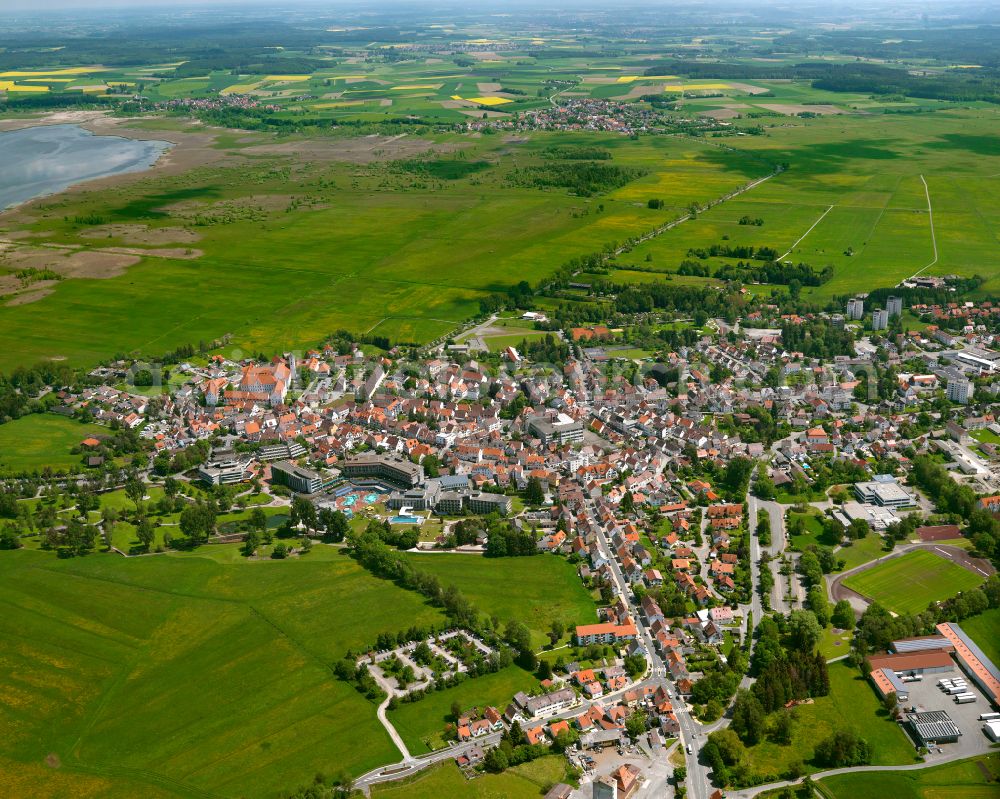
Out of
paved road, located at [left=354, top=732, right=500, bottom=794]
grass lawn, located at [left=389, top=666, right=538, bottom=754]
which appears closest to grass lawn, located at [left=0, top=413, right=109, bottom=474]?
grass lawn, located at [left=389, top=666, right=538, bottom=754]

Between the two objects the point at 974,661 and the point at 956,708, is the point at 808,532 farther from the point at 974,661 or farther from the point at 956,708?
the point at 956,708

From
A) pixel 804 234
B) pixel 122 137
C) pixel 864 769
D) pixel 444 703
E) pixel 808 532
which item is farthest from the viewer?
pixel 122 137

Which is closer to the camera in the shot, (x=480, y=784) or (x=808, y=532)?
(x=480, y=784)

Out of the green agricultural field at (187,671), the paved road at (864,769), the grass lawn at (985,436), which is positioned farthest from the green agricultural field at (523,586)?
the grass lawn at (985,436)

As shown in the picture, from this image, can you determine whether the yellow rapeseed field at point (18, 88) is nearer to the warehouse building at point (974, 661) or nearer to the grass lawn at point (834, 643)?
the grass lawn at point (834, 643)

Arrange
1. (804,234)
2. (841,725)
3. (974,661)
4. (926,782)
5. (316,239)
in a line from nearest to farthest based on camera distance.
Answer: (926,782), (841,725), (974,661), (804,234), (316,239)

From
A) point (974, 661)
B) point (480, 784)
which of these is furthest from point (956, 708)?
point (480, 784)

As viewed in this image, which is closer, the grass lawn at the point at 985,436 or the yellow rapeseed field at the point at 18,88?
the grass lawn at the point at 985,436
